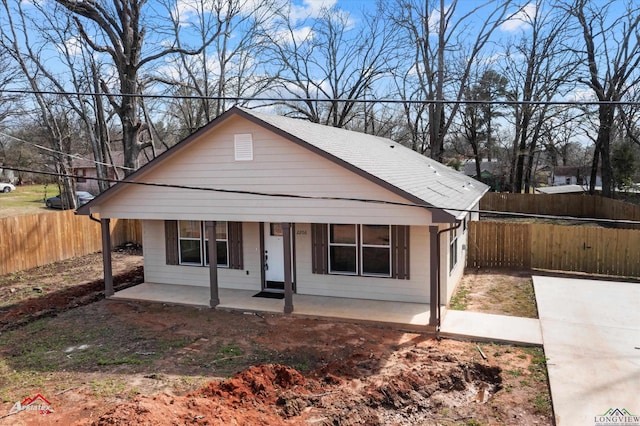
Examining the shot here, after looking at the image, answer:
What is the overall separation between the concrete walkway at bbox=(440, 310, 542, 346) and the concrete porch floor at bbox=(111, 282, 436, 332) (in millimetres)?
496

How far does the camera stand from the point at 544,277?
13.6 metres

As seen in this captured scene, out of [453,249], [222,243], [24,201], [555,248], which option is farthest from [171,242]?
[24,201]

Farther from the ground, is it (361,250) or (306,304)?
(361,250)

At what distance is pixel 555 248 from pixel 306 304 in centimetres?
905

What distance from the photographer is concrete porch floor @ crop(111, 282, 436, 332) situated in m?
9.58

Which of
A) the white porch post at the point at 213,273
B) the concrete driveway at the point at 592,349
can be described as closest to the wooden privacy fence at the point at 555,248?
the concrete driveway at the point at 592,349

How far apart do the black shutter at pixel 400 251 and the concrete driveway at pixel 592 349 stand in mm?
3074

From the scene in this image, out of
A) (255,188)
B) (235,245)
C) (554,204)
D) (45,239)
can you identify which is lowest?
(45,239)

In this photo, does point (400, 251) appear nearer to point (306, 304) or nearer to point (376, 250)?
point (376, 250)

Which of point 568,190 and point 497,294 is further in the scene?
point 568,190

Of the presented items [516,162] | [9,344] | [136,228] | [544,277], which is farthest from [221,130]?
[516,162]

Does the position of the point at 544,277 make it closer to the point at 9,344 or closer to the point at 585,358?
the point at 585,358

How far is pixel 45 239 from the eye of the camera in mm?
16312

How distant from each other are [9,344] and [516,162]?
37515mm
